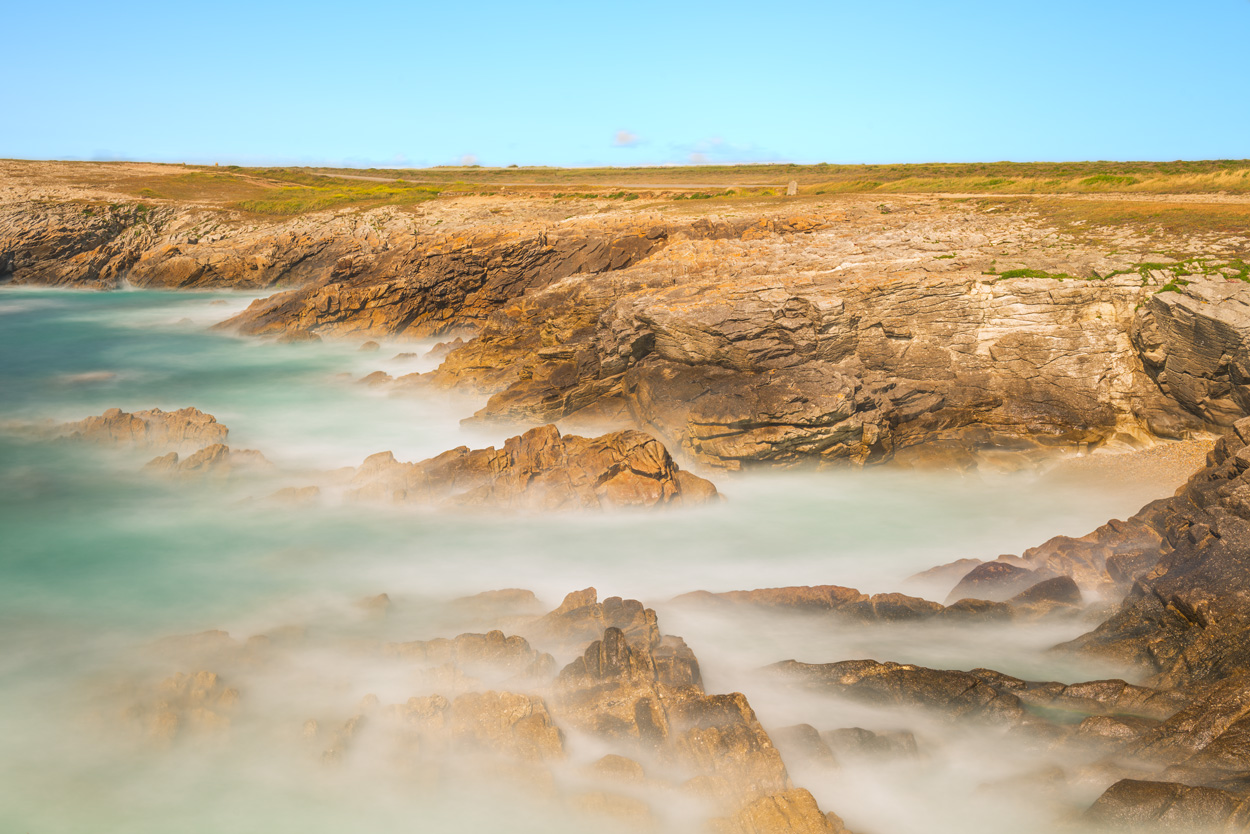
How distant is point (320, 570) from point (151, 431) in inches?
354

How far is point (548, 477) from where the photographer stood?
53.1 feet

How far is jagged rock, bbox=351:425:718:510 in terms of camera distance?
1588 cm

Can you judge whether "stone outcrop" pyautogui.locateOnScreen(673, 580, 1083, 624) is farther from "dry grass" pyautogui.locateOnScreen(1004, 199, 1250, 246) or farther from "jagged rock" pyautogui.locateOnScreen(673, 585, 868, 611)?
"dry grass" pyautogui.locateOnScreen(1004, 199, 1250, 246)

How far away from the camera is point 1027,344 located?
1858 centimetres

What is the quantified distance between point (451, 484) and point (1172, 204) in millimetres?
23790

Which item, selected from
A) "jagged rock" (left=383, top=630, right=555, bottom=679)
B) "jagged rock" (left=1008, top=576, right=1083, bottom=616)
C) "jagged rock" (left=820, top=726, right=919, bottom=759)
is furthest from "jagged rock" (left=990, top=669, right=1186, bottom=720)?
"jagged rock" (left=383, top=630, right=555, bottom=679)

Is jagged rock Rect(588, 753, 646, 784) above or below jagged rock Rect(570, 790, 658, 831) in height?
above

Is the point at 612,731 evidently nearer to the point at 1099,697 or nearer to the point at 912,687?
the point at 912,687

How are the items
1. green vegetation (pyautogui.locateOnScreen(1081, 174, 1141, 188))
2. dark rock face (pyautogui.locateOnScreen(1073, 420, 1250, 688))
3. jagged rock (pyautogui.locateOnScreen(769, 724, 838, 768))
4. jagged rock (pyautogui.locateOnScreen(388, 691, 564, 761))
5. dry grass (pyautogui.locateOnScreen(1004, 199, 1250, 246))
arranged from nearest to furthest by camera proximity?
jagged rock (pyautogui.locateOnScreen(769, 724, 838, 768)), jagged rock (pyautogui.locateOnScreen(388, 691, 564, 761)), dark rock face (pyautogui.locateOnScreen(1073, 420, 1250, 688)), dry grass (pyautogui.locateOnScreen(1004, 199, 1250, 246)), green vegetation (pyautogui.locateOnScreen(1081, 174, 1141, 188))

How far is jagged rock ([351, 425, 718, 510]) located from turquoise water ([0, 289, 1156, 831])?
45cm

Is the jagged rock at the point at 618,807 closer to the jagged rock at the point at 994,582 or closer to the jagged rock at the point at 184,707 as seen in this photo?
the jagged rock at the point at 184,707

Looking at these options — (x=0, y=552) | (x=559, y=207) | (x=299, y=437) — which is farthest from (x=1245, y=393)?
(x=559, y=207)

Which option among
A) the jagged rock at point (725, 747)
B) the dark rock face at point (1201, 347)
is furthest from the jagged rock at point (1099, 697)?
the dark rock face at point (1201, 347)

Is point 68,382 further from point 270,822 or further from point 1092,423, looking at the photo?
point 1092,423
